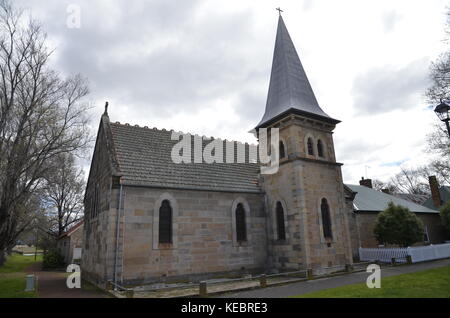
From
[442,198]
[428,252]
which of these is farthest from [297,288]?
[442,198]

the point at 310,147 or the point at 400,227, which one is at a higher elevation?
the point at 310,147

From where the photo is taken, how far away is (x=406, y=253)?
20969 millimetres

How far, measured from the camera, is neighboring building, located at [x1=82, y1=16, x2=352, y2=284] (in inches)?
571

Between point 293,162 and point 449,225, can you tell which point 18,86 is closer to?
point 293,162

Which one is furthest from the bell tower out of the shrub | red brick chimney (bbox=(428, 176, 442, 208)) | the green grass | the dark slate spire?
the green grass

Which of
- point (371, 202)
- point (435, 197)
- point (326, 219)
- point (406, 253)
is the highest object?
point (435, 197)

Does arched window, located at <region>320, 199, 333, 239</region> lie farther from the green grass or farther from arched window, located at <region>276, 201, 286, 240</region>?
the green grass

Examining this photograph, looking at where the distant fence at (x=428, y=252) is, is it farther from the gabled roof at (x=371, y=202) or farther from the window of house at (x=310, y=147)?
the window of house at (x=310, y=147)

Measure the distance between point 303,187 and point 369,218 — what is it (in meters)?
14.2

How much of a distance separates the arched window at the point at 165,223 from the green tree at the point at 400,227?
17633mm

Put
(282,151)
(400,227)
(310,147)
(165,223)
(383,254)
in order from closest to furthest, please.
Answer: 1. (165,223)
2. (310,147)
3. (282,151)
4. (400,227)
5. (383,254)

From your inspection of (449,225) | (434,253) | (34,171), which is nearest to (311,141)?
(434,253)

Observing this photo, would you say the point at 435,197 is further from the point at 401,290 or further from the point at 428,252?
the point at 401,290

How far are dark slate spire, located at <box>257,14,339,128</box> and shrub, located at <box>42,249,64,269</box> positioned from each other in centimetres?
2661
